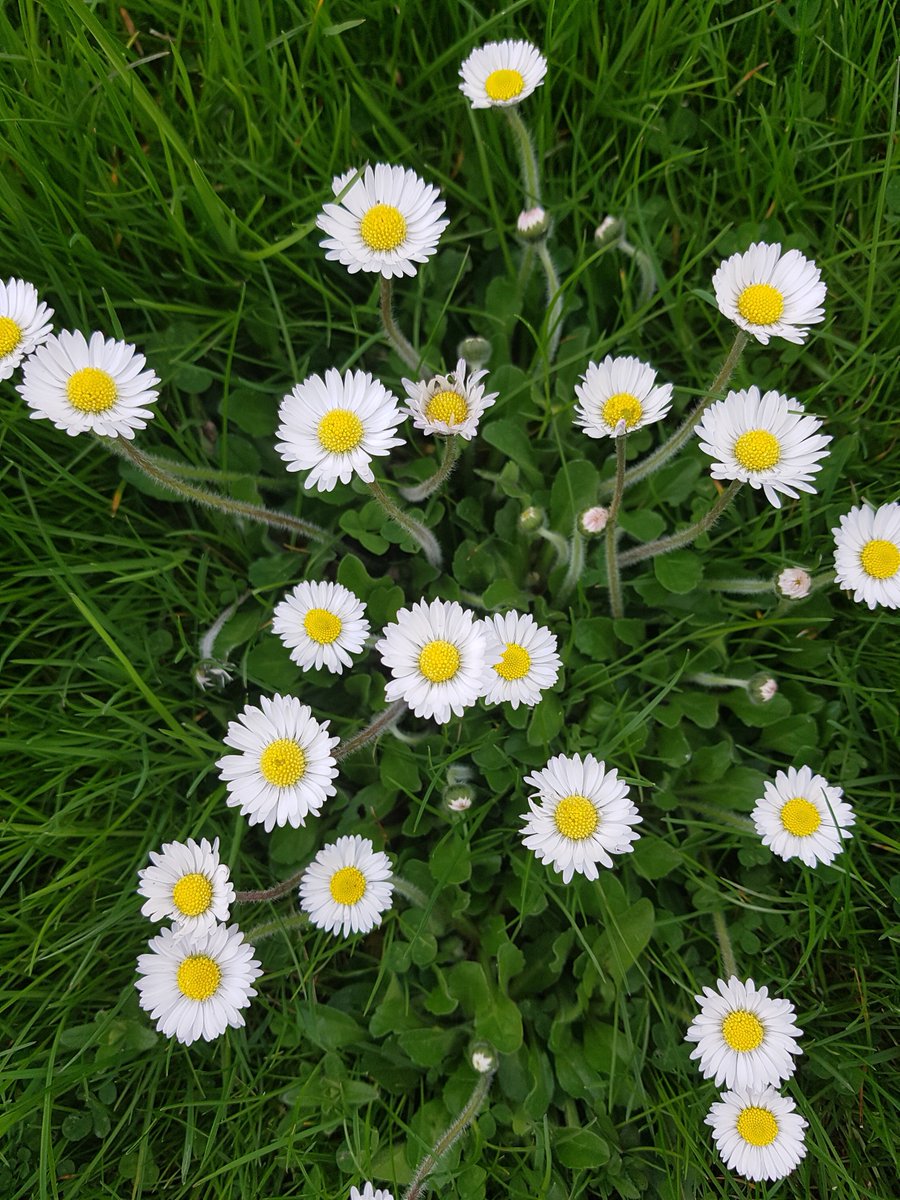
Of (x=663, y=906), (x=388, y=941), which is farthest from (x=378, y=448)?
(x=663, y=906)

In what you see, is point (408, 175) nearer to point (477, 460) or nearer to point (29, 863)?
point (477, 460)

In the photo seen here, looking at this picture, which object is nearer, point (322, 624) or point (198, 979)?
point (198, 979)

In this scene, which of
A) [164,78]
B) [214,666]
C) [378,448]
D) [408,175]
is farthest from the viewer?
[164,78]

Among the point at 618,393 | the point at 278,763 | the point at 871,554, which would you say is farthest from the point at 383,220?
the point at 871,554

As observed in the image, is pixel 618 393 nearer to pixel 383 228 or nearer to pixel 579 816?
pixel 383 228

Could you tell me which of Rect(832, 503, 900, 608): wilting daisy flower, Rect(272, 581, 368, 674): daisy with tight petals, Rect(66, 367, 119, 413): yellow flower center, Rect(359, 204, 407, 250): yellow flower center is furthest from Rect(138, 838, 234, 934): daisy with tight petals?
Rect(832, 503, 900, 608): wilting daisy flower

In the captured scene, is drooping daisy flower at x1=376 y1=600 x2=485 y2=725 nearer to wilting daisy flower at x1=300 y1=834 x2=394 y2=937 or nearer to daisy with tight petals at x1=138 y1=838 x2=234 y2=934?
wilting daisy flower at x1=300 y1=834 x2=394 y2=937
